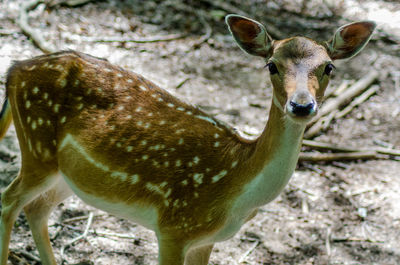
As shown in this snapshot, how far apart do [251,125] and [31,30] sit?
9.82 feet

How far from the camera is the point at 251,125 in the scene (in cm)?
632

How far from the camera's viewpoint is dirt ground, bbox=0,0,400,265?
4.69 meters

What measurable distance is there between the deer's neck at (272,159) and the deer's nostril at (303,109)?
12.8 inches

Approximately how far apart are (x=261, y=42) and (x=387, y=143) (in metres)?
3.41

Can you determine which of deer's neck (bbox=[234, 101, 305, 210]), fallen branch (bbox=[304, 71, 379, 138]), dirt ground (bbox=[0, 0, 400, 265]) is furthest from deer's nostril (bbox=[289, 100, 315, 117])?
fallen branch (bbox=[304, 71, 379, 138])

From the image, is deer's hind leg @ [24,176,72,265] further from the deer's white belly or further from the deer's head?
the deer's head

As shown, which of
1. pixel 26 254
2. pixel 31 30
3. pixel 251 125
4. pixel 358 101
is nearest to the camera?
pixel 26 254

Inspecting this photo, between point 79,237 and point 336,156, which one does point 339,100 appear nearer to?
point 336,156

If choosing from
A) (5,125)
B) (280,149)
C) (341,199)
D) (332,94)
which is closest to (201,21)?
(332,94)

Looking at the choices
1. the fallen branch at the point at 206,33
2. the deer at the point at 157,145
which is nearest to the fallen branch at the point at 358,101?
the fallen branch at the point at 206,33

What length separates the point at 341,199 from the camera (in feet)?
17.8

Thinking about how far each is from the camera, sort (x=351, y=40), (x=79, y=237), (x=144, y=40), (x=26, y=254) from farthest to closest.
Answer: (x=144, y=40), (x=79, y=237), (x=26, y=254), (x=351, y=40)

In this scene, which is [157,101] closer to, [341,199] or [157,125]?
[157,125]

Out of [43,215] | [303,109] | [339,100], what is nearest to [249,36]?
[303,109]
